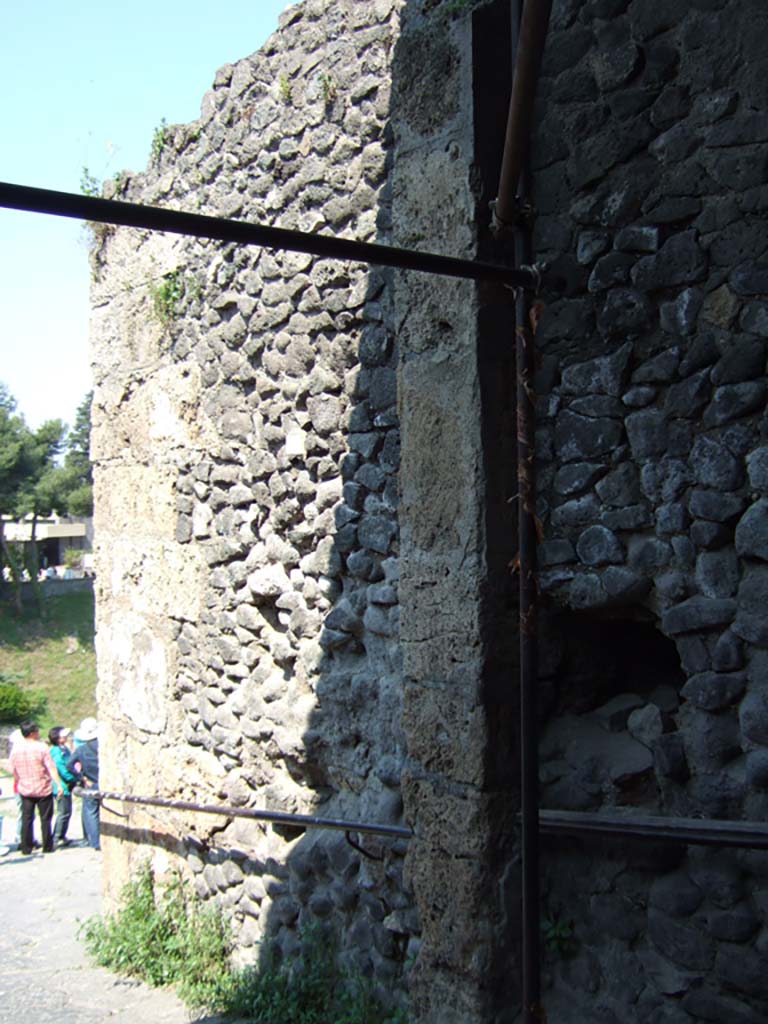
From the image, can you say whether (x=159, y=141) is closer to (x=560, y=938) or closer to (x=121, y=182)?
(x=121, y=182)

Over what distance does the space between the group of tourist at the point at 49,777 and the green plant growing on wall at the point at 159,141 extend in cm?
498

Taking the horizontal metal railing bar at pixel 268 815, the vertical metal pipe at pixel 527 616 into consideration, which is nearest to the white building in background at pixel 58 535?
the horizontal metal railing bar at pixel 268 815

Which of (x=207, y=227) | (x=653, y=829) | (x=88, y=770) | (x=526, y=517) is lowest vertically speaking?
(x=88, y=770)

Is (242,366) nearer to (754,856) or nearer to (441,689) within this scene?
(441,689)

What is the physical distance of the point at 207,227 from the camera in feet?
5.89

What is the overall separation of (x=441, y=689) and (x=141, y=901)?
112 inches

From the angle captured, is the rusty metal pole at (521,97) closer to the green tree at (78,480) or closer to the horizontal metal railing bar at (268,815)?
the horizontal metal railing bar at (268,815)

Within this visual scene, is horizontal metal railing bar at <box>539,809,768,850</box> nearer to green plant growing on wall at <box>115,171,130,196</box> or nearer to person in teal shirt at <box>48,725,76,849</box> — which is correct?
green plant growing on wall at <box>115,171,130,196</box>

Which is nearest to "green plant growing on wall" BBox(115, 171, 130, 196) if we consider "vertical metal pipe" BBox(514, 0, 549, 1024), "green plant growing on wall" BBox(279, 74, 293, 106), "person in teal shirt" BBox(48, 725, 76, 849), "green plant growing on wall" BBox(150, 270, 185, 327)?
"green plant growing on wall" BBox(150, 270, 185, 327)

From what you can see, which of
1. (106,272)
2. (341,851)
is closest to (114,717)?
(341,851)

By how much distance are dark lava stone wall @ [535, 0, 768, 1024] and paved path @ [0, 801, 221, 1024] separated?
213 centimetres

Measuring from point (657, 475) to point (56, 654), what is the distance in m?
22.6

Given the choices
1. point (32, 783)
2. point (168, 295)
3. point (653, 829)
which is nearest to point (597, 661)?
point (653, 829)

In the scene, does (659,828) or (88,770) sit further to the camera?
(88,770)
